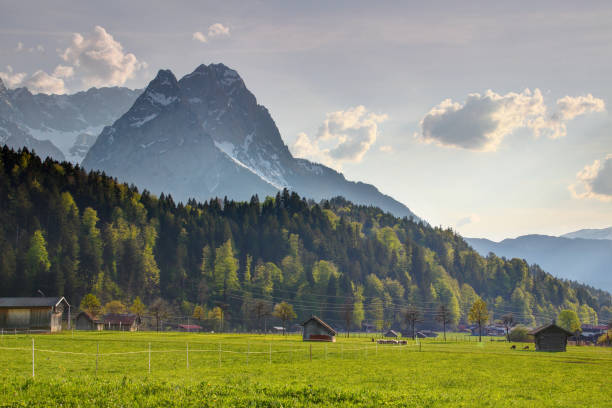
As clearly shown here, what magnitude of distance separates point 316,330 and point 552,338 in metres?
47.7

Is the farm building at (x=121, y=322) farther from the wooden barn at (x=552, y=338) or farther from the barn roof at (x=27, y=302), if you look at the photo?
the wooden barn at (x=552, y=338)

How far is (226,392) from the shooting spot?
2592 cm

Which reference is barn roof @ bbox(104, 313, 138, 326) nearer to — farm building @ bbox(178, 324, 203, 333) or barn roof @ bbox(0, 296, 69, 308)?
farm building @ bbox(178, 324, 203, 333)

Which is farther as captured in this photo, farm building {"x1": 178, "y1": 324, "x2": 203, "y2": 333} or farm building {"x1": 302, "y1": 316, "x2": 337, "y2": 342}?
farm building {"x1": 178, "y1": 324, "x2": 203, "y2": 333}

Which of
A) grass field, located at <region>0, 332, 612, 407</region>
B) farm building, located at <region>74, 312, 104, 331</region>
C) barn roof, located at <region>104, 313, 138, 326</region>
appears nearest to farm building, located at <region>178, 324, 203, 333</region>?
barn roof, located at <region>104, 313, 138, 326</region>

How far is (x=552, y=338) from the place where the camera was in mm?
103312

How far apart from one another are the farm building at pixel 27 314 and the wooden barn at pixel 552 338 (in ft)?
327

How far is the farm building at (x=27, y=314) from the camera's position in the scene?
112 meters

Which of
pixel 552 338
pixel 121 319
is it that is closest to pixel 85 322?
pixel 121 319

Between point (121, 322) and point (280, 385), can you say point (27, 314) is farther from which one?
point (280, 385)

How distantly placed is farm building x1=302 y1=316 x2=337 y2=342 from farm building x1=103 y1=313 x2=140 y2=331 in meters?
52.7

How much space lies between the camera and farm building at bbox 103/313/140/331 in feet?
465

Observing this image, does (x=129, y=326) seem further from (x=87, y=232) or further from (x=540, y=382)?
(x=540, y=382)

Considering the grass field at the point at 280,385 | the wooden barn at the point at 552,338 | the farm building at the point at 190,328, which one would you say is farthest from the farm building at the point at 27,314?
the wooden barn at the point at 552,338
